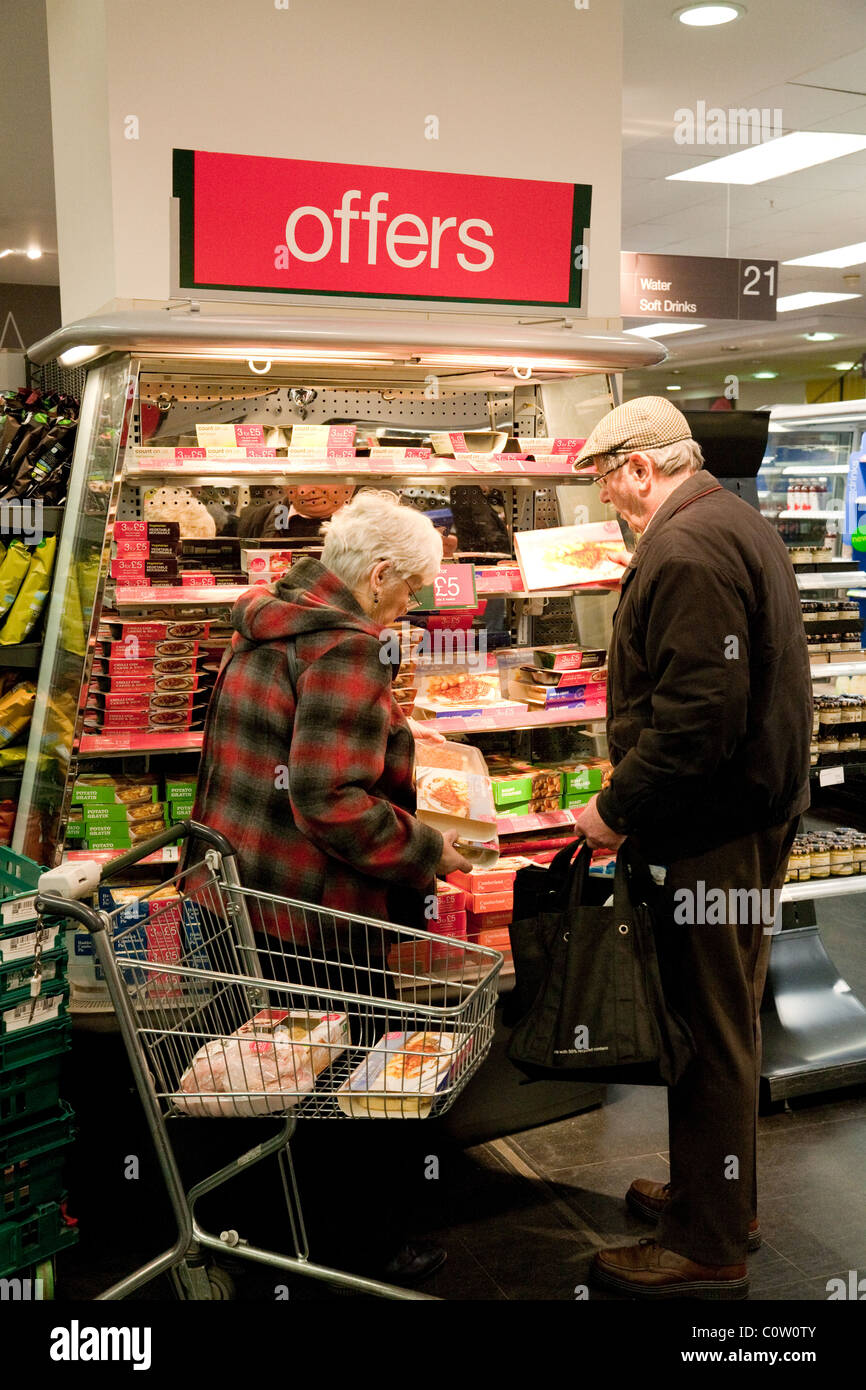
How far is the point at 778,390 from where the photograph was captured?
22281 mm

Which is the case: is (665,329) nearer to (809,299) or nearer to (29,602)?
(809,299)

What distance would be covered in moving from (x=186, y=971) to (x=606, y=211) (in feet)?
9.81

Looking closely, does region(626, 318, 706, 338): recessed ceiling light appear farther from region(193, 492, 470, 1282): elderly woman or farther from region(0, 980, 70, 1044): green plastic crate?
region(0, 980, 70, 1044): green plastic crate

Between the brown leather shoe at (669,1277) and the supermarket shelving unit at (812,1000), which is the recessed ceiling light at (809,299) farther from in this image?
the brown leather shoe at (669,1277)

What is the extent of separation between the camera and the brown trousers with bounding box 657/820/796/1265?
2924 millimetres

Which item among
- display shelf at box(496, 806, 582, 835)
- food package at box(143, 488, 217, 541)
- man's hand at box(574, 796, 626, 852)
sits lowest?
display shelf at box(496, 806, 582, 835)

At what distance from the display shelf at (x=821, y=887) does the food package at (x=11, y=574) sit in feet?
9.85

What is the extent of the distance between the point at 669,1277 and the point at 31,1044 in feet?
5.55

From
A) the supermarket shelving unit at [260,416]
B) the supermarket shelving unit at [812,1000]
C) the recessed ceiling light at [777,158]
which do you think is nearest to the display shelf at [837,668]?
the supermarket shelving unit at [812,1000]

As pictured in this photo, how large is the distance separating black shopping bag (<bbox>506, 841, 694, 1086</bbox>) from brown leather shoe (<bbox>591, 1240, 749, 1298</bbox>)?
1.66 feet

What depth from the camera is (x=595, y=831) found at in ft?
9.77

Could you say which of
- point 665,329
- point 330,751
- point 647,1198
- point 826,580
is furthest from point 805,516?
point 330,751

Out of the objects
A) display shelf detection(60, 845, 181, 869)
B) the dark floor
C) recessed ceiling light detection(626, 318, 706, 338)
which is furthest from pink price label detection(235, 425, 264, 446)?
recessed ceiling light detection(626, 318, 706, 338)
